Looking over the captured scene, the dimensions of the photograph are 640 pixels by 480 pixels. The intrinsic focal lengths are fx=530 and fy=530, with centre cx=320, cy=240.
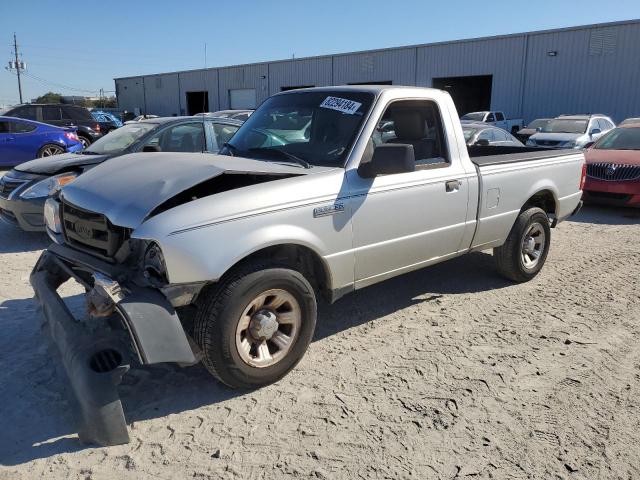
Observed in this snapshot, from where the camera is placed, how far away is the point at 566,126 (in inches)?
685

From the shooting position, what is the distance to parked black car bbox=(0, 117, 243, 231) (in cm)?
679

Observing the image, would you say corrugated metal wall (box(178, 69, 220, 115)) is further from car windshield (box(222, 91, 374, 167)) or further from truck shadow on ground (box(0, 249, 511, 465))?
truck shadow on ground (box(0, 249, 511, 465))

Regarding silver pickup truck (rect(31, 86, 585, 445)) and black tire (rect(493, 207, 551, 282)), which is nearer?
silver pickup truck (rect(31, 86, 585, 445))

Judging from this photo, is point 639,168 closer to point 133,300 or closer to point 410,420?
point 410,420

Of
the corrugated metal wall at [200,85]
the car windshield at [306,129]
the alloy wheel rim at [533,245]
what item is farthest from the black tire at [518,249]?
the corrugated metal wall at [200,85]

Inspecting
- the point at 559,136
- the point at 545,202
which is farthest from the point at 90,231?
the point at 559,136

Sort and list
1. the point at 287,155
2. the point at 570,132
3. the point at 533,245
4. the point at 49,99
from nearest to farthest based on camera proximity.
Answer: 1. the point at 287,155
2. the point at 533,245
3. the point at 570,132
4. the point at 49,99

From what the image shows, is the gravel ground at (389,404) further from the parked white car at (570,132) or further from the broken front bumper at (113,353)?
the parked white car at (570,132)

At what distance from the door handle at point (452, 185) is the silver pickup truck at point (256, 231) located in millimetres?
13

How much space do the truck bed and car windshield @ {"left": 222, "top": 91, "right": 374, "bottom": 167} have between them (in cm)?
144

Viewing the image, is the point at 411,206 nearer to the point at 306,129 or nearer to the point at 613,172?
the point at 306,129

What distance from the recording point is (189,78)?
46.9 meters

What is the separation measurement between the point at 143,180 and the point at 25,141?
12017mm

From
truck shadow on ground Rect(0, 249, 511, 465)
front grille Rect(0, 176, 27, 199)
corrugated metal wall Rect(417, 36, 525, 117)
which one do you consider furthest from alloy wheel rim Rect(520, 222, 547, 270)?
corrugated metal wall Rect(417, 36, 525, 117)
